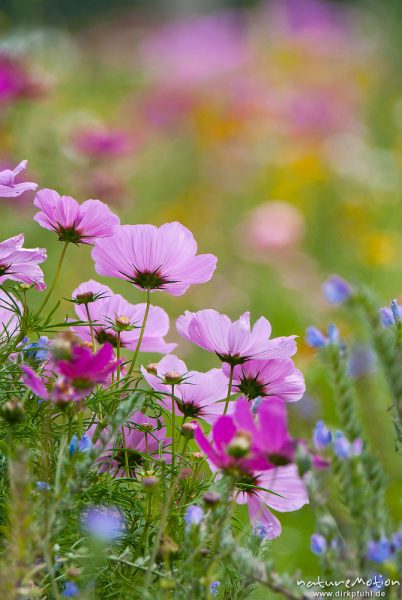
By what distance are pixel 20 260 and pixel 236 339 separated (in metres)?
0.20

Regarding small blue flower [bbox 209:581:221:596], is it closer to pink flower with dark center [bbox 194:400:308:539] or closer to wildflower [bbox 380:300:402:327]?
pink flower with dark center [bbox 194:400:308:539]

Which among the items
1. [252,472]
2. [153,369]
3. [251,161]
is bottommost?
[252,472]

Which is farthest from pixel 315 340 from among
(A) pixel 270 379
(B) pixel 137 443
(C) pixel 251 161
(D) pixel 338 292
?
(C) pixel 251 161

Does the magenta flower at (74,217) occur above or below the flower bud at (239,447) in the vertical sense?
above

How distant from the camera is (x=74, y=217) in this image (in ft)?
2.66

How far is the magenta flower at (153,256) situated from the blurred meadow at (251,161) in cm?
61

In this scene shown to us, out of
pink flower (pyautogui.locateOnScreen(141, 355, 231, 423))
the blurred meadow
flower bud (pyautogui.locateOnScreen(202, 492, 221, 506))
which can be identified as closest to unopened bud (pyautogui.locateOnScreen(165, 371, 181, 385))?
pink flower (pyautogui.locateOnScreen(141, 355, 231, 423))

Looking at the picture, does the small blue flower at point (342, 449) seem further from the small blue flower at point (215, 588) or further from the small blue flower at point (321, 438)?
the small blue flower at point (215, 588)

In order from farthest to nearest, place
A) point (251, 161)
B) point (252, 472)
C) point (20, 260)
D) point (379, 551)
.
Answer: point (251, 161), point (20, 260), point (252, 472), point (379, 551)

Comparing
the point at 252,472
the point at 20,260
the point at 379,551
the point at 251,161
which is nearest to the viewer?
the point at 379,551

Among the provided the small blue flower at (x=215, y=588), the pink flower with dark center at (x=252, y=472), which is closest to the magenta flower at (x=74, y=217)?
the pink flower with dark center at (x=252, y=472)

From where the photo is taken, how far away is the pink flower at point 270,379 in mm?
798

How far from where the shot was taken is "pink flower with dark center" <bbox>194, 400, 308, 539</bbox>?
0.63 metres

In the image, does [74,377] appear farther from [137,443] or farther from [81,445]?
[137,443]
